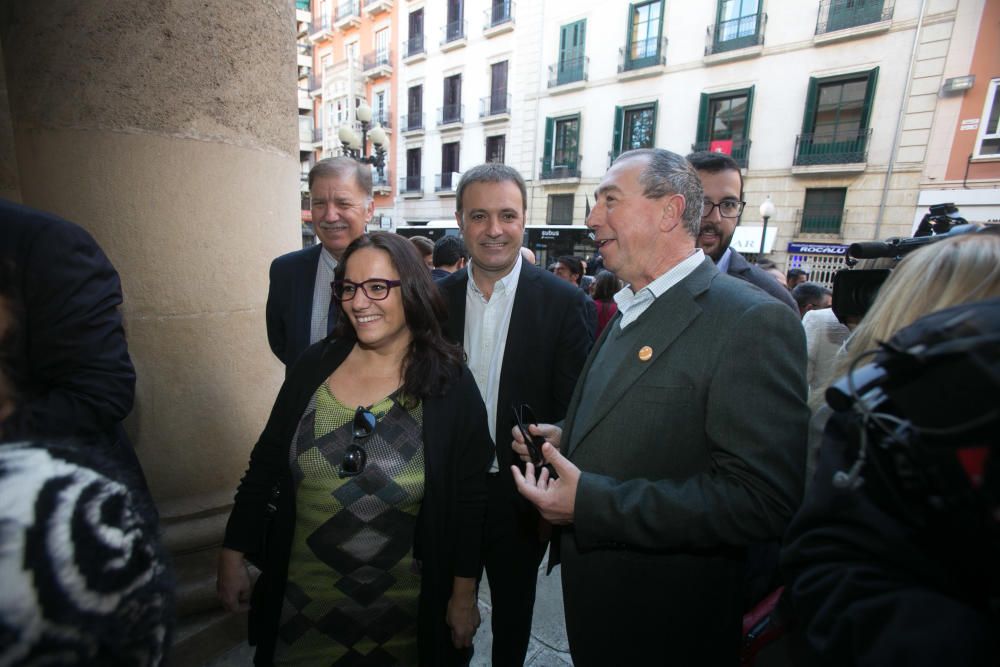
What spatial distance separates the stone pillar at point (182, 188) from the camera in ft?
5.98

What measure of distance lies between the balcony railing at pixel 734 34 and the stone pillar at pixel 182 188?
60.3 feet

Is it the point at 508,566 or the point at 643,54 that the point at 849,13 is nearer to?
the point at 643,54

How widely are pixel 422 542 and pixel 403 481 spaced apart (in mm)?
226

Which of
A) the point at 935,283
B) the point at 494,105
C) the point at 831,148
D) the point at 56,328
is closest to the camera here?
the point at 935,283

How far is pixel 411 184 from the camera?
2617cm

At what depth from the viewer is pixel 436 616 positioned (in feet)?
5.17

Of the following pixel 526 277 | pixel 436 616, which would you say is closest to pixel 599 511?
pixel 436 616

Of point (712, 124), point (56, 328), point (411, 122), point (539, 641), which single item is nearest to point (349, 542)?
point (56, 328)

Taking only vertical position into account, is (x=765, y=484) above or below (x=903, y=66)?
below

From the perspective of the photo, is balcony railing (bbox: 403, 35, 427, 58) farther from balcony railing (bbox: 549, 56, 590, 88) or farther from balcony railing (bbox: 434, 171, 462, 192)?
balcony railing (bbox: 549, 56, 590, 88)

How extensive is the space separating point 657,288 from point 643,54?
67.0 ft

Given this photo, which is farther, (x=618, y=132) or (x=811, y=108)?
(x=618, y=132)

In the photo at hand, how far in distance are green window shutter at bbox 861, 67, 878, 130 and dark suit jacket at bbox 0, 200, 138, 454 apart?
1885cm

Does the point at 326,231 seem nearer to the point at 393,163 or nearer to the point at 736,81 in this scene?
the point at 736,81
